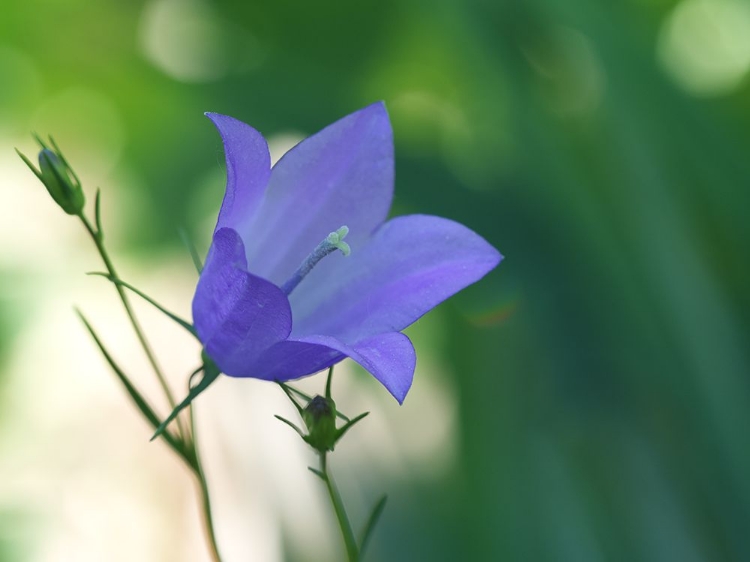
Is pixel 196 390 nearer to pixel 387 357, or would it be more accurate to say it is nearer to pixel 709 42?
pixel 387 357

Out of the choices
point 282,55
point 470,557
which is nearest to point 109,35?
point 282,55

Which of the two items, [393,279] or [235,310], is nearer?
[235,310]

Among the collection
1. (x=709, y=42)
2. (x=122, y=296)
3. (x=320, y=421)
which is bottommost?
(x=320, y=421)

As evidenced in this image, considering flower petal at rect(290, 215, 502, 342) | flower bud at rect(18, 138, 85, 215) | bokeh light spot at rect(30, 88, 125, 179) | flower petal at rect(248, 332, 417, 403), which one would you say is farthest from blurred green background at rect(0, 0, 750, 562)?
flower bud at rect(18, 138, 85, 215)

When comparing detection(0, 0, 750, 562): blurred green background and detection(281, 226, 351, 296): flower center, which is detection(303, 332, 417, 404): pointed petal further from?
detection(0, 0, 750, 562): blurred green background

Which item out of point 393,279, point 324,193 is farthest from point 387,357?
point 324,193
